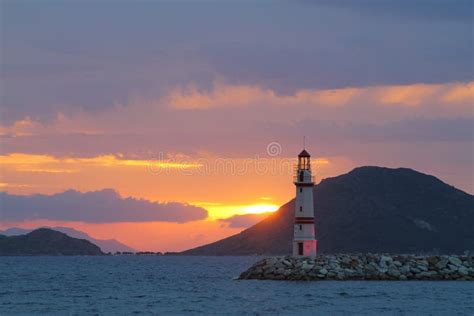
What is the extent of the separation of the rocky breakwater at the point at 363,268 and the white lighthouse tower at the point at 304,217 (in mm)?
1046

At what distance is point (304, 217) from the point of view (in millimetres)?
79062

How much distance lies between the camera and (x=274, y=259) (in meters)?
84.9

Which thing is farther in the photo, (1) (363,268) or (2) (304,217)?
(1) (363,268)

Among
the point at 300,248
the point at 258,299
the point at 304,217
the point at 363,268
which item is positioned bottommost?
the point at 258,299

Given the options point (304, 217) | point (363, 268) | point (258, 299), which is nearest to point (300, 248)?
point (304, 217)

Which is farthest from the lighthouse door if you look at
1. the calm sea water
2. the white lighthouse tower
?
the calm sea water

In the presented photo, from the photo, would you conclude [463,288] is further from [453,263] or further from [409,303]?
[409,303]

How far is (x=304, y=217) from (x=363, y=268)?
7.92m

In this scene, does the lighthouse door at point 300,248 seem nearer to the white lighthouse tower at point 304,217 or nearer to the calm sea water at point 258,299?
the white lighthouse tower at point 304,217

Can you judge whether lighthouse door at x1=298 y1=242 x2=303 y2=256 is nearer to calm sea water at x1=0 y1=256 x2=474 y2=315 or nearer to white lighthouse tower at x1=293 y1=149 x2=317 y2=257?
white lighthouse tower at x1=293 y1=149 x2=317 y2=257

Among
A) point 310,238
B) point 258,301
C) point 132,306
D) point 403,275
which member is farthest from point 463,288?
point 132,306

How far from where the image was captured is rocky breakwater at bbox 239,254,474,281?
79625 millimetres

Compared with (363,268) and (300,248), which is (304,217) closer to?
(300,248)

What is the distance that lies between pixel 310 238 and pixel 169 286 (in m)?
18.9
